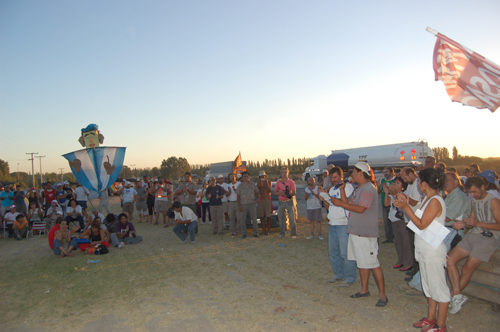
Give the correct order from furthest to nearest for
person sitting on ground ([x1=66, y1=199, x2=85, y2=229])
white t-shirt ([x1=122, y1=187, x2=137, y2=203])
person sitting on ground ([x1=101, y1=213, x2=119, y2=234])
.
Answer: white t-shirt ([x1=122, y1=187, x2=137, y2=203])
person sitting on ground ([x1=66, y1=199, x2=85, y2=229])
person sitting on ground ([x1=101, y1=213, x2=119, y2=234])

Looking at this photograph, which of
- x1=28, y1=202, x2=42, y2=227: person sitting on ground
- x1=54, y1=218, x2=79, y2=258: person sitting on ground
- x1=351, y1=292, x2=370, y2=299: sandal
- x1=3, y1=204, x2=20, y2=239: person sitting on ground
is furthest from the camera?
x1=28, y1=202, x2=42, y2=227: person sitting on ground

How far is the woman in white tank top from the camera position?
3.30 metres

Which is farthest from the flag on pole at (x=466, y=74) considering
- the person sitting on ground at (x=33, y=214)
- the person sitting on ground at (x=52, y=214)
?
the person sitting on ground at (x=33, y=214)

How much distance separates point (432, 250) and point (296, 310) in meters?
1.94

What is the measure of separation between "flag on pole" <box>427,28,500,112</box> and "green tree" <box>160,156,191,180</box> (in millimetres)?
69870

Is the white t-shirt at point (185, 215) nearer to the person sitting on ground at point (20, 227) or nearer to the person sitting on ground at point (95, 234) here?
the person sitting on ground at point (95, 234)

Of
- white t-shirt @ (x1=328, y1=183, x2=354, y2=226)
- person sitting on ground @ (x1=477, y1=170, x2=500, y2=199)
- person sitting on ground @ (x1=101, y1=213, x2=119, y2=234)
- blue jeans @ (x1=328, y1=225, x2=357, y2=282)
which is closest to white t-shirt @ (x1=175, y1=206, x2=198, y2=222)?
person sitting on ground @ (x1=101, y1=213, x2=119, y2=234)

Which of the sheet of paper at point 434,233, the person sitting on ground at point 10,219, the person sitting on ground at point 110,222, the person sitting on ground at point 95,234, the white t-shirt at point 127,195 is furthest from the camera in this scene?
the white t-shirt at point 127,195

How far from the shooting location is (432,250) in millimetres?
3326

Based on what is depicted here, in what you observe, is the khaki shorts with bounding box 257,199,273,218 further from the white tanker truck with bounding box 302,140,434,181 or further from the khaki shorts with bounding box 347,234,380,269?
the white tanker truck with bounding box 302,140,434,181

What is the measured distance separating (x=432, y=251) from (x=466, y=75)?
2.24 meters

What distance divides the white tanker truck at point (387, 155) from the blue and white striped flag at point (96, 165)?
70.9ft

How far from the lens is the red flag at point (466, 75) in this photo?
11.3ft

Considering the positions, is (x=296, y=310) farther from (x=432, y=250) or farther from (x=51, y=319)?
(x=51, y=319)
